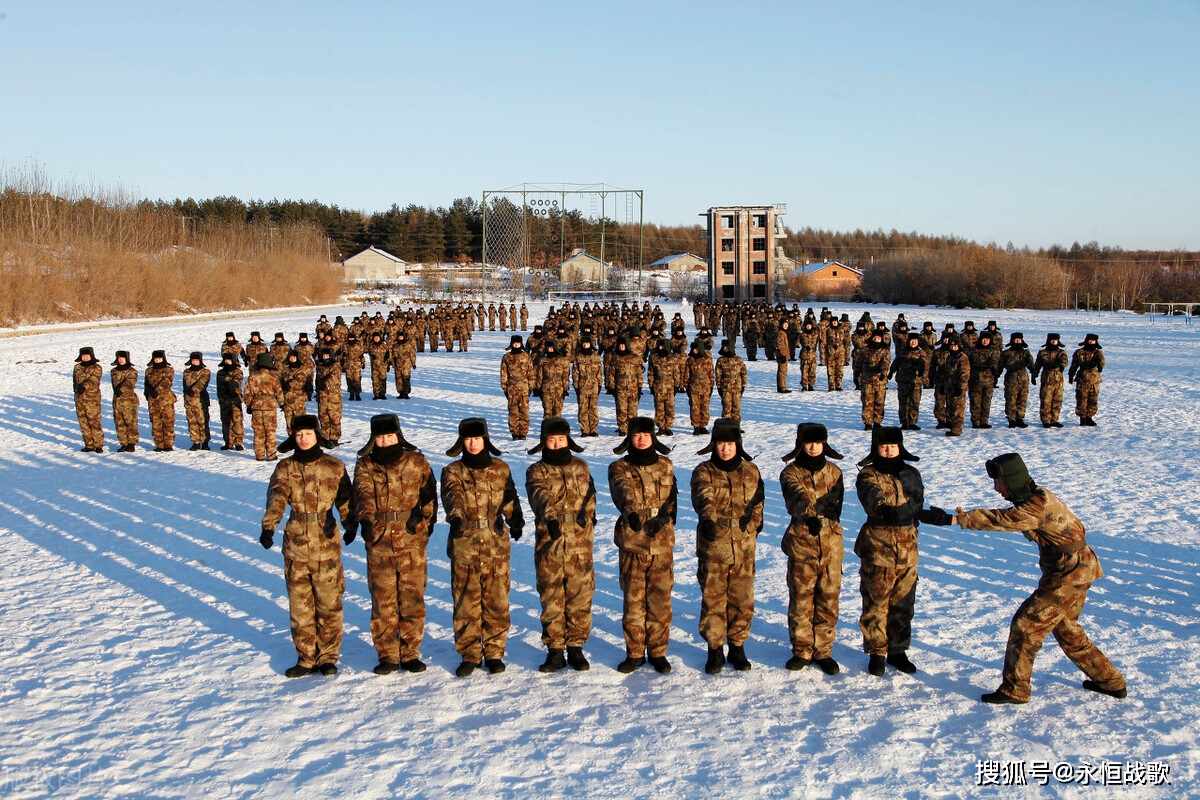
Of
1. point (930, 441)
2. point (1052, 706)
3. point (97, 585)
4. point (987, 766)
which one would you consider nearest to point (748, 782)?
point (987, 766)

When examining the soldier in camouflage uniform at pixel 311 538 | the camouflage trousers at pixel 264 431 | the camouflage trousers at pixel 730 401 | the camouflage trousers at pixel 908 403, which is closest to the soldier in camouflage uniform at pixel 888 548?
the soldier in camouflage uniform at pixel 311 538

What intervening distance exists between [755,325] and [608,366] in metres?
13.5

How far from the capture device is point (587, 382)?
14.2m

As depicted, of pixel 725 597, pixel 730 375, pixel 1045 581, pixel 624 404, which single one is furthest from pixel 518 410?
pixel 1045 581

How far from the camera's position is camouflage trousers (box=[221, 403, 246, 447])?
13516mm

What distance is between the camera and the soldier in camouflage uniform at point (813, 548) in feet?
17.8

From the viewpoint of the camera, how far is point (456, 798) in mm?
4129

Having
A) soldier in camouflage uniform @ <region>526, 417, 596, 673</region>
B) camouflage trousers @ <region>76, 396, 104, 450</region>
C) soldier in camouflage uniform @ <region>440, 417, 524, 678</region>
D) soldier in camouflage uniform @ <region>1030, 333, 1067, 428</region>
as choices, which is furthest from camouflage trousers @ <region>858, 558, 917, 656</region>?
camouflage trousers @ <region>76, 396, 104, 450</region>

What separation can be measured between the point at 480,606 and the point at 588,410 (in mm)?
8890

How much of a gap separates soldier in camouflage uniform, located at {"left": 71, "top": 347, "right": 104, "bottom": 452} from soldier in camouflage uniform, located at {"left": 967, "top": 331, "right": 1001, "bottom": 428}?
45.0 ft

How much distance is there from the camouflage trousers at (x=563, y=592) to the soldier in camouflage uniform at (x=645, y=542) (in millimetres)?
248

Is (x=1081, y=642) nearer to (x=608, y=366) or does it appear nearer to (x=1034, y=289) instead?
(x=608, y=366)

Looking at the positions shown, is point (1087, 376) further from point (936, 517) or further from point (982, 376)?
point (936, 517)

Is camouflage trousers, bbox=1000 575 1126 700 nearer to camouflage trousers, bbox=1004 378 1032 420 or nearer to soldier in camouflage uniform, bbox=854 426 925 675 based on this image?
soldier in camouflage uniform, bbox=854 426 925 675
